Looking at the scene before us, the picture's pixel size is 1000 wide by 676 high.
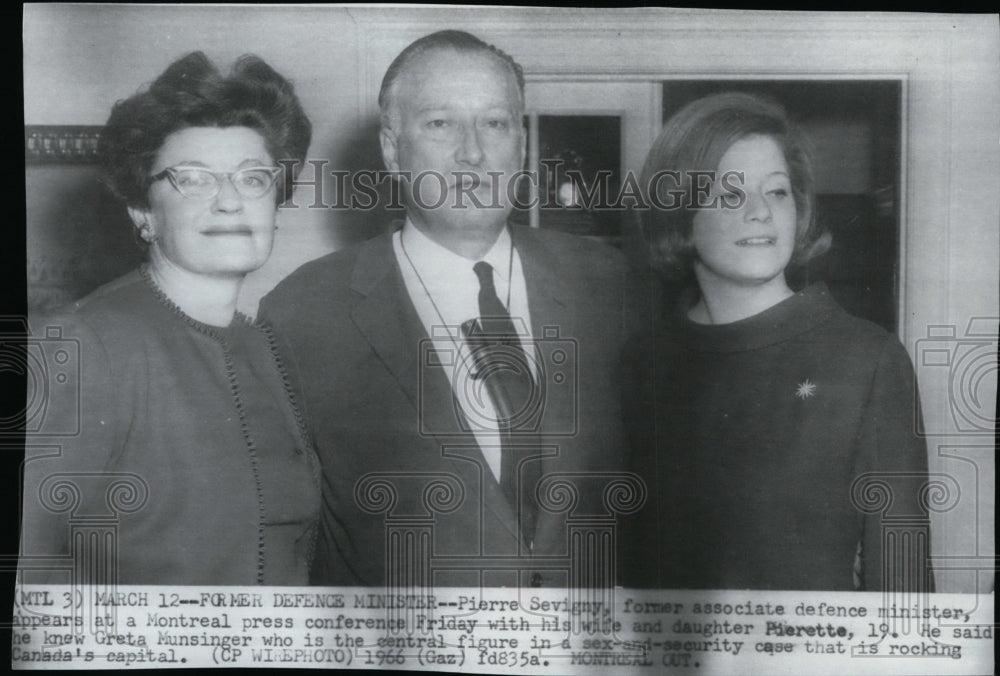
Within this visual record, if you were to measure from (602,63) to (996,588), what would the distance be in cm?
197

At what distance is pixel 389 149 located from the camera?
3.12 m

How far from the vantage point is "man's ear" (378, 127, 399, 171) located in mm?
3119

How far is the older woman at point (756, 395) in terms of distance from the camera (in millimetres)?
3082

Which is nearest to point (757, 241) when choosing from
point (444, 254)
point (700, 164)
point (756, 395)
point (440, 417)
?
point (700, 164)

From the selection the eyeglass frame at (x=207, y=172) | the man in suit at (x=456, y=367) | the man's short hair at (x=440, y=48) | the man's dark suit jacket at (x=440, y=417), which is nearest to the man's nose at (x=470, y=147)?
the man in suit at (x=456, y=367)

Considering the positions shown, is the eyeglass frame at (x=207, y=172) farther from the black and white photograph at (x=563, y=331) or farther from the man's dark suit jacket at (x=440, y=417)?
the man's dark suit jacket at (x=440, y=417)

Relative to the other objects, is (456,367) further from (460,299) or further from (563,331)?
(563,331)

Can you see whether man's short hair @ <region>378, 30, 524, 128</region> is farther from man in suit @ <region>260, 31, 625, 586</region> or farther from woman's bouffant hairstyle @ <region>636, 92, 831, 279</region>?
woman's bouffant hairstyle @ <region>636, 92, 831, 279</region>

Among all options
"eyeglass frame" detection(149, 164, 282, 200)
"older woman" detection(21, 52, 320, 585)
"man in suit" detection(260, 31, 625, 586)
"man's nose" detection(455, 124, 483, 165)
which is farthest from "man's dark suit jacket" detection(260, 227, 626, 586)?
"eyeglass frame" detection(149, 164, 282, 200)

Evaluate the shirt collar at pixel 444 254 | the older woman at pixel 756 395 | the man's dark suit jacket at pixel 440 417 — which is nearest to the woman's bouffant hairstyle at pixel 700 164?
the older woman at pixel 756 395

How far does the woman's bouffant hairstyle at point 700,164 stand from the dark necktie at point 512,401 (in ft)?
1.65

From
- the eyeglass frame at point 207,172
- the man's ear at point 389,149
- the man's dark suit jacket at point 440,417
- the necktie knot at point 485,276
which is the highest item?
the man's ear at point 389,149

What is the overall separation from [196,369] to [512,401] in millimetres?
953

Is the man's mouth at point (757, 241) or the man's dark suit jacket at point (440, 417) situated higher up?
the man's mouth at point (757, 241)
